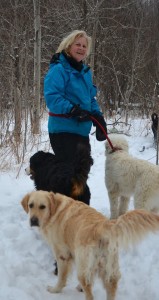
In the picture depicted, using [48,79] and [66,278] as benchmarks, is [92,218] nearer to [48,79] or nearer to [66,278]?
[66,278]

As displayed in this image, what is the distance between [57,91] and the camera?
363 centimetres

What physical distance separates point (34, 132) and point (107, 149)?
390 centimetres

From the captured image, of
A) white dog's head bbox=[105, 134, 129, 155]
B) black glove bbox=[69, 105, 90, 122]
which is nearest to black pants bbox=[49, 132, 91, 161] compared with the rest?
black glove bbox=[69, 105, 90, 122]

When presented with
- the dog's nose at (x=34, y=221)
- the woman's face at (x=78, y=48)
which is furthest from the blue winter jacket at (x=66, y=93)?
the dog's nose at (x=34, y=221)

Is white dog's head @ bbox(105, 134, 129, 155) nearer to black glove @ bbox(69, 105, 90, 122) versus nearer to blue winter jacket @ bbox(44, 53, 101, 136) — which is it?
blue winter jacket @ bbox(44, 53, 101, 136)

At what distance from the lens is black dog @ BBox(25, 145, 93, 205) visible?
3471mm

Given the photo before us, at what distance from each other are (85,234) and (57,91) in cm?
162

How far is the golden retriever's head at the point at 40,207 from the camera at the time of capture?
3.00 metres

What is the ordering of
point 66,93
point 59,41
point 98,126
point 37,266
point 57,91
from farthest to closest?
point 59,41 → point 98,126 → point 66,93 → point 57,91 → point 37,266

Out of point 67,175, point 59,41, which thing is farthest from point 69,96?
point 59,41

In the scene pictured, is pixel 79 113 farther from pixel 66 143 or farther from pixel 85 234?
pixel 85 234

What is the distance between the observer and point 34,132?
841cm

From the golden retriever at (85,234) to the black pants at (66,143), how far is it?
798 millimetres

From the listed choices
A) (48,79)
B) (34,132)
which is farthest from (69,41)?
(34,132)
